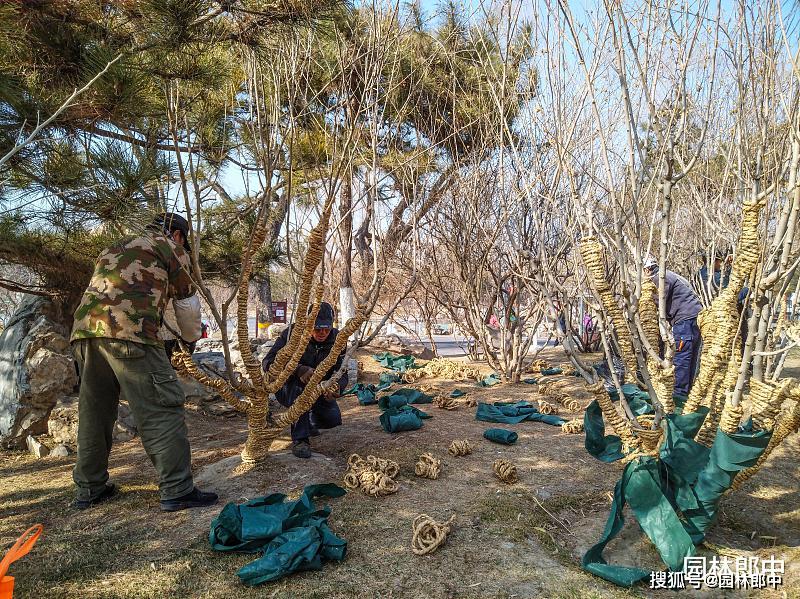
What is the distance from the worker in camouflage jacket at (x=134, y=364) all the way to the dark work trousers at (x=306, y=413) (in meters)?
0.81

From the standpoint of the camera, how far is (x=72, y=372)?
13.4 ft

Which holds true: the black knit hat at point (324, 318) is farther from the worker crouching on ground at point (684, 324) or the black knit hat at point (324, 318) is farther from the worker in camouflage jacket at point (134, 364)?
the worker crouching on ground at point (684, 324)

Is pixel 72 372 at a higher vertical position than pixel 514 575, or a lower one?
higher

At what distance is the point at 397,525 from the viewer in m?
2.36

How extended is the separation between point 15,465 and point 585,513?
11.7 ft

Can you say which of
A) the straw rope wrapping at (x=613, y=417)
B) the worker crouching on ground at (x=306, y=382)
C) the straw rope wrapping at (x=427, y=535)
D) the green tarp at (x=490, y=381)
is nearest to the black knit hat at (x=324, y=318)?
the worker crouching on ground at (x=306, y=382)

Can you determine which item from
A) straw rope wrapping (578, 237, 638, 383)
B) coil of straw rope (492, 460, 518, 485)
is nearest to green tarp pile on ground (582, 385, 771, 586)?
straw rope wrapping (578, 237, 638, 383)

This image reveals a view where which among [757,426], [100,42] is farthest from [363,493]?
[100,42]

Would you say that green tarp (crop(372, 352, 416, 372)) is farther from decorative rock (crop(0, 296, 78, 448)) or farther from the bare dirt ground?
decorative rock (crop(0, 296, 78, 448))

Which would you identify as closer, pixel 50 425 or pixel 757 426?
pixel 757 426

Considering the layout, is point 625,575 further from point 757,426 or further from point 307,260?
point 307,260

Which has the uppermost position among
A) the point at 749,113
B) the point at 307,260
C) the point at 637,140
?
the point at 749,113

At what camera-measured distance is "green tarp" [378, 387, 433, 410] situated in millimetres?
4383

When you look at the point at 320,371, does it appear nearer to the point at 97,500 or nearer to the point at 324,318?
the point at 324,318
